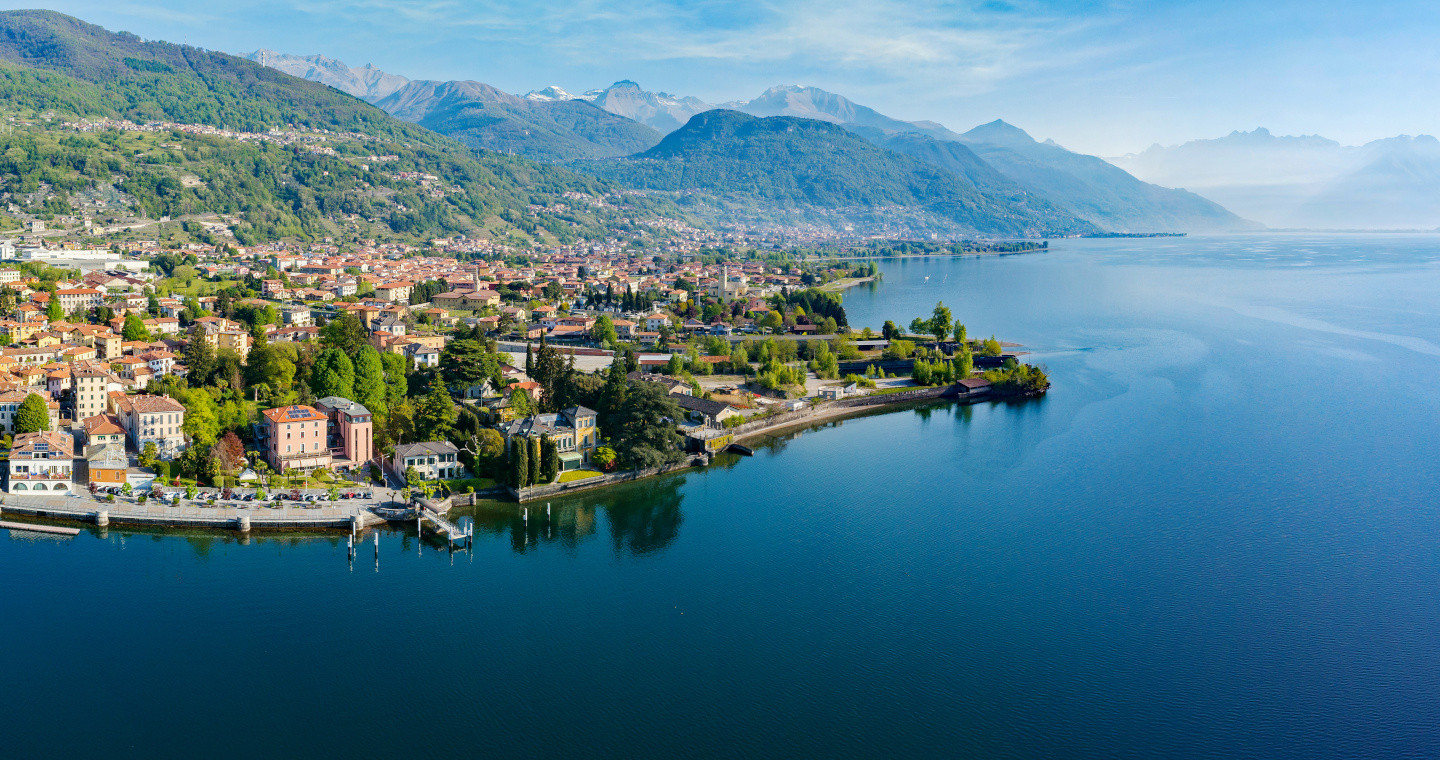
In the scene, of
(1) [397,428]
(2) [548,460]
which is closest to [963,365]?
(2) [548,460]

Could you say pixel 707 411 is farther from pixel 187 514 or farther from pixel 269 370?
pixel 187 514

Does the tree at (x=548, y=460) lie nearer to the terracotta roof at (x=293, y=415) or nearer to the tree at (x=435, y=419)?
the tree at (x=435, y=419)

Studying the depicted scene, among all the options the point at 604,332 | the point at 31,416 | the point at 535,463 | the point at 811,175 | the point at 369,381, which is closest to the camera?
the point at 535,463

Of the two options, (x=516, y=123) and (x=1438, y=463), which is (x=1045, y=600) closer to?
(x=1438, y=463)

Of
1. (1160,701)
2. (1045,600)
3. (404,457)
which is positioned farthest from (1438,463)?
(404,457)

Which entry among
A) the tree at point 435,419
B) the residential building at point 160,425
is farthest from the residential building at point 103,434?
the tree at point 435,419

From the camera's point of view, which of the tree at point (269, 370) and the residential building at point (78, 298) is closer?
the tree at point (269, 370)

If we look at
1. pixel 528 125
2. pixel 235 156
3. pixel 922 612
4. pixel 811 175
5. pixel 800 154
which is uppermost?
pixel 528 125

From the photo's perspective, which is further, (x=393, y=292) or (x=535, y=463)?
(x=393, y=292)

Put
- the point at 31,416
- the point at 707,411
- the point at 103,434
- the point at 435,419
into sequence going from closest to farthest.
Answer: the point at 103,434, the point at 31,416, the point at 435,419, the point at 707,411
